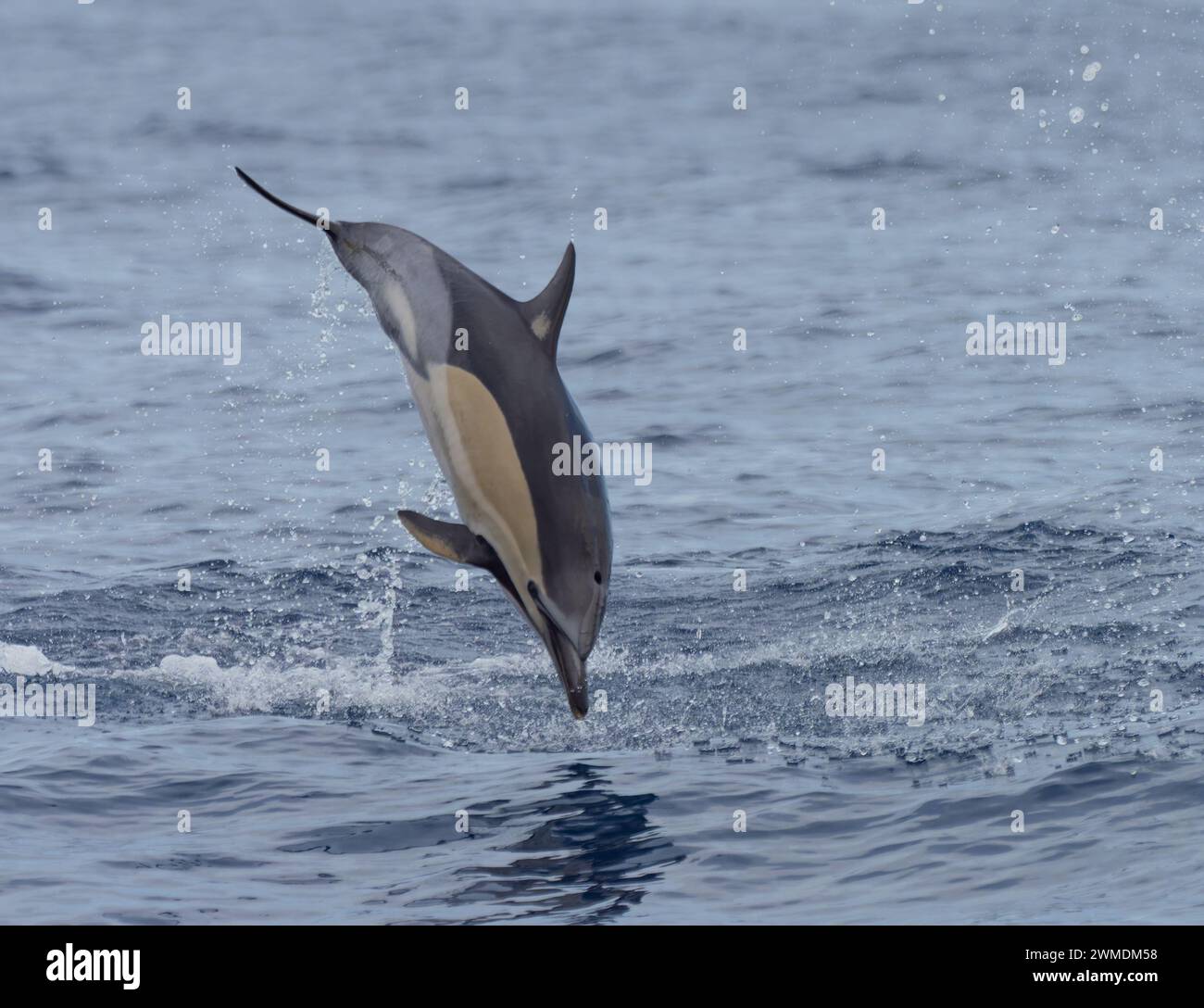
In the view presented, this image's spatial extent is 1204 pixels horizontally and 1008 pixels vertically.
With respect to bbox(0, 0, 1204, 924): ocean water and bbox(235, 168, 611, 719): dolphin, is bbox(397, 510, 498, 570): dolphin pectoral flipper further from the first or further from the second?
bbox(0, 0, 1204, 924): ocean water

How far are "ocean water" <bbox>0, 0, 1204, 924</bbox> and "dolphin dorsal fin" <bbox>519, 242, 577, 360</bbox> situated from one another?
6.62 ft

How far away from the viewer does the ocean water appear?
769cm

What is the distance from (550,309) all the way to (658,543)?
793cm

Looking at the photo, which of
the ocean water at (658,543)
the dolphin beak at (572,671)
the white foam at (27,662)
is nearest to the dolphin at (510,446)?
the dolphin beak at (572,671)

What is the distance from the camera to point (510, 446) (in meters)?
6.23

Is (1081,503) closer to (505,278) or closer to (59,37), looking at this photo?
(505,278)

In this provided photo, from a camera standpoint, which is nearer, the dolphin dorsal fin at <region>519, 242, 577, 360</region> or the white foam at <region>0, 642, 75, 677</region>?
the dolphin dorsal fin at <region>519, 242, 577, 360</region>

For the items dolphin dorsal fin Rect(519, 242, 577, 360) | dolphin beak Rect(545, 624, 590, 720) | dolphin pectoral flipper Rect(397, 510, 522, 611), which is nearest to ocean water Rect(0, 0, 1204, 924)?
dolphin beak Rect(545, 624, 590, 720)

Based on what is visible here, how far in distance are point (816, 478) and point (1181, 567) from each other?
462cm

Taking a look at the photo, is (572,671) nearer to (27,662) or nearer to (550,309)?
(550,309)

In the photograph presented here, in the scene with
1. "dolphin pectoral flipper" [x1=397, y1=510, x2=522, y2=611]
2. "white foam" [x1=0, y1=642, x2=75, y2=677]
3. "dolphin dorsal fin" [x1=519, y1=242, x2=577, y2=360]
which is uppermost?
"dolphin dorsal fin" [x1=519, y1=242, x2=577, y2=360]

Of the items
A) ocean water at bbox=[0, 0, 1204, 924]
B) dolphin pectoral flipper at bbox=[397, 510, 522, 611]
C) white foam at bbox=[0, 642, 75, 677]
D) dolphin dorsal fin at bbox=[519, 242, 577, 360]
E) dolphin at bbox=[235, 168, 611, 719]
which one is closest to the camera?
dolphin at bbox=[235, 168, 611, 719]

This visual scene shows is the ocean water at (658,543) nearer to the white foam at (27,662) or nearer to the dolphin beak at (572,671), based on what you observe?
the white foam at (27,662)

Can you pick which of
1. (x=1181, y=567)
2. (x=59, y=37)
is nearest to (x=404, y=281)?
(x=1181, y=567)
